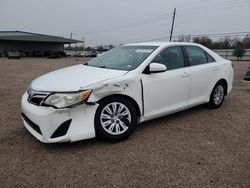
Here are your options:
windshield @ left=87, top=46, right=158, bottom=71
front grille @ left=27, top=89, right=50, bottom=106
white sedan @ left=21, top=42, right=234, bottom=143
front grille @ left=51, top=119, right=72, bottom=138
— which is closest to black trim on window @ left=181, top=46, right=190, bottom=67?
white sedan @ left=21, top=42, right=234, bottom=143

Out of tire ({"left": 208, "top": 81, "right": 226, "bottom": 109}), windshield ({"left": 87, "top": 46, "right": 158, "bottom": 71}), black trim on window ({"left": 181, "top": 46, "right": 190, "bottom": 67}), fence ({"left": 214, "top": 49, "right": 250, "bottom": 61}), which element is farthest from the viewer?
fence ({"left": 214, "top": 49, "right": 250, "bottom": 61})

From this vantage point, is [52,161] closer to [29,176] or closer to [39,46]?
[29,176]

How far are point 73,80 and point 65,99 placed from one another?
1.33ft

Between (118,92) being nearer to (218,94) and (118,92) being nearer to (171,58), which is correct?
(171,58)

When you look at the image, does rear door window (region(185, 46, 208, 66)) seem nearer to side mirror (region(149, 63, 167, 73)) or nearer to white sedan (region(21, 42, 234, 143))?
white sedan (region(21, 42, 234, 143))

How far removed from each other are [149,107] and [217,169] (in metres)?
1.38

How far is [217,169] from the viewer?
9.29 ft

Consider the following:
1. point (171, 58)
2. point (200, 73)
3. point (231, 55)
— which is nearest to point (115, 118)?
point (171, 58)

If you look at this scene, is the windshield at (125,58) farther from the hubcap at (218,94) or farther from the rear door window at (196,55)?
the hubcap at (218,94)

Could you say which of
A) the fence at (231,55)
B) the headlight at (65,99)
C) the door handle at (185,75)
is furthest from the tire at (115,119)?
the fence at (231,55)

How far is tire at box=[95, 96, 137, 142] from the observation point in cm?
335

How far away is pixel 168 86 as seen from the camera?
404cm

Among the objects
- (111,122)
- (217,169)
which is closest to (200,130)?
(217,169)

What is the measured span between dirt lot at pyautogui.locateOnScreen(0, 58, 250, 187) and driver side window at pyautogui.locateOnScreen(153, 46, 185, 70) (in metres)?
1.03
